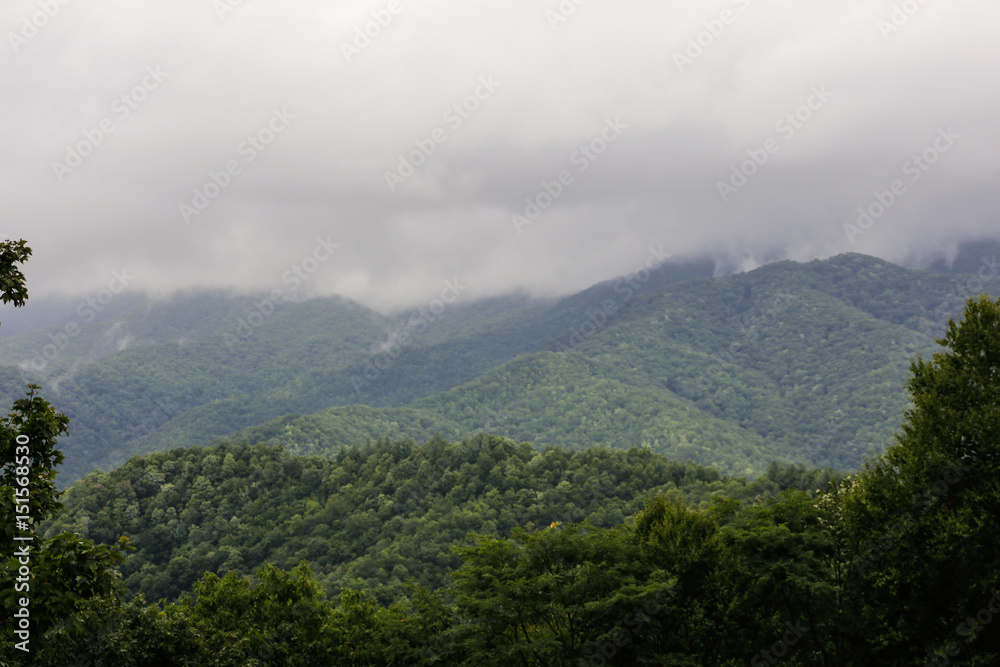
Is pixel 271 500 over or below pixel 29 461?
below

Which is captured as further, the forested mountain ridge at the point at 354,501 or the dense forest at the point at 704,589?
the forested mountain ridge at the point at 354,501

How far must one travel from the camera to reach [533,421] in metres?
194

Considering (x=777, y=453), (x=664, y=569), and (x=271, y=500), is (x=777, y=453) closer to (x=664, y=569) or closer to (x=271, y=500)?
(x=271, y=500)

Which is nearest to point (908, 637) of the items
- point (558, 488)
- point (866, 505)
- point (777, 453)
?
point (866, 505)

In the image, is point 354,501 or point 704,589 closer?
point 704,589

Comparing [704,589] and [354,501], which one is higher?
[704,589]

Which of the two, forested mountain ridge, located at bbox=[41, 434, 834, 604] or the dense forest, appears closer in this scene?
the dense forest

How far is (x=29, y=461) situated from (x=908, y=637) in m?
22.7

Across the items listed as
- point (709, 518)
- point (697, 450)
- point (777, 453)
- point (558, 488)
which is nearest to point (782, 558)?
point (709, 518)

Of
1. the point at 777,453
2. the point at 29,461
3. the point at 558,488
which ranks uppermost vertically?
the point at 29,461

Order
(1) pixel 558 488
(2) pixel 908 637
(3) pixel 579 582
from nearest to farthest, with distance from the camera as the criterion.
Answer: (2) pixel 908 637
(3) pixel 579 582
(1) pixel 558 488

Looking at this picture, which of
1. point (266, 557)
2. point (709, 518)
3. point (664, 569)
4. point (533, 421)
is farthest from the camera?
point (533, 421)

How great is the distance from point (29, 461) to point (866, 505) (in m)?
22.5

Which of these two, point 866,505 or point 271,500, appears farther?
point 271,500
